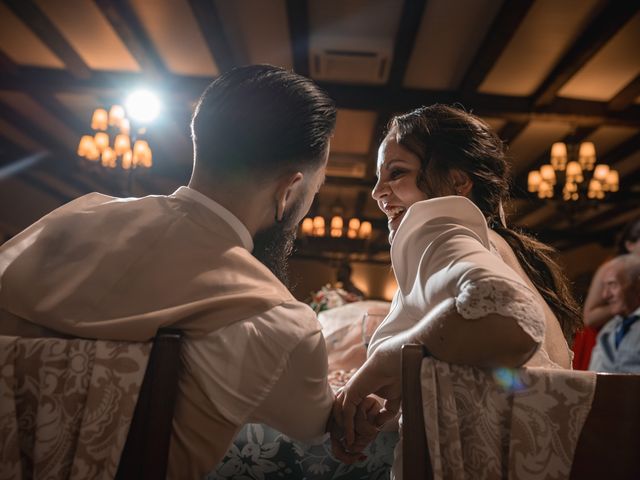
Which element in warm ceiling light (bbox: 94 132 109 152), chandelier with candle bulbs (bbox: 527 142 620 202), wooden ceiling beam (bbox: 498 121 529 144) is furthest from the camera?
wooden ceiling beam (bbox: 498 121 529 144)

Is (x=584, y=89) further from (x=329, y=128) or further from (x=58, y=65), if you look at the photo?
(x=58, y=65)

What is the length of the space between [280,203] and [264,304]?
0.28 metres

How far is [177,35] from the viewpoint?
4.78 m

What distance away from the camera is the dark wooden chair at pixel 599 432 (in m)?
0.71

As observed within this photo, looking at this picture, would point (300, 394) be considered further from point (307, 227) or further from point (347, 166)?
point (307, 227)

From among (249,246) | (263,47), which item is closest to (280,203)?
(249,246)

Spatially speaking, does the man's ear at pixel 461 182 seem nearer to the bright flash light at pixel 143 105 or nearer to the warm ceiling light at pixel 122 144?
the bright flash light at pixel 143 105

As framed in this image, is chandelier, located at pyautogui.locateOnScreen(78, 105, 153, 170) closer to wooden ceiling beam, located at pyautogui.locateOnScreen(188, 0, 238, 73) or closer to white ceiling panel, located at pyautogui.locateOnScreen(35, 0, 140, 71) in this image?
white ceiling panel, located at pyautogui.locateOnScreen(35, 0, 140, 71)

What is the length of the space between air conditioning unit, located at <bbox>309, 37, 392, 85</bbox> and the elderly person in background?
2864 mm

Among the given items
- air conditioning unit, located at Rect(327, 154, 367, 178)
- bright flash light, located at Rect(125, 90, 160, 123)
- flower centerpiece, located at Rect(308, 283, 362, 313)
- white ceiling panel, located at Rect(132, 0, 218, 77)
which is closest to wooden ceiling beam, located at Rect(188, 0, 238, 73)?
white ceiling panel, located at Rect(132, 0, 218, 77)

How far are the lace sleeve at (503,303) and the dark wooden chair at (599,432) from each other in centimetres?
11

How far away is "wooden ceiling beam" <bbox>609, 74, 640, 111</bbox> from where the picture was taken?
17.0ft

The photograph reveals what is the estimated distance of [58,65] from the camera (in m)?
5.61

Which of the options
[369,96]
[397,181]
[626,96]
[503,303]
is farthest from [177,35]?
[503,303]
